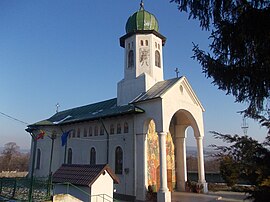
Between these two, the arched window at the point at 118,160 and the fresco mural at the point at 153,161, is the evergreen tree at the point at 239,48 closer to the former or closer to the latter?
the fresco mural at the point at 153,161

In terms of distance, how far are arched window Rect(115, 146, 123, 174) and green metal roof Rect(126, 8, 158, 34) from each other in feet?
31.4

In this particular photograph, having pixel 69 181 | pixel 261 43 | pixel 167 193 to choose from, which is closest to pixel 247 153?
pixel 261 43

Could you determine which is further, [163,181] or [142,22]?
[142,22]

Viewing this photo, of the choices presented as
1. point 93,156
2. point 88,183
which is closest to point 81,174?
point 88,183

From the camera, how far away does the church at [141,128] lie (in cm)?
1619

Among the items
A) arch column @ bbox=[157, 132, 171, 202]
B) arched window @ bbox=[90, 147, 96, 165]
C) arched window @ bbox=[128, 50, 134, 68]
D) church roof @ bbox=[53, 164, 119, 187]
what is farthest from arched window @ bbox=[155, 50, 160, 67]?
church roof @ bbox=[53, 164, 119, 187]

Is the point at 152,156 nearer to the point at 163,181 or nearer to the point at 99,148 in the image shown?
the point at 163,181

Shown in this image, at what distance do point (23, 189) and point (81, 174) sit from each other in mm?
3747

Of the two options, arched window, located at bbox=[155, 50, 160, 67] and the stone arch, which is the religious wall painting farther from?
arched window, located at bbox=[155, 50, 160, 67]

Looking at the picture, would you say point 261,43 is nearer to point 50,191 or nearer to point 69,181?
point 69,181

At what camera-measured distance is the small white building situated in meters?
10.8

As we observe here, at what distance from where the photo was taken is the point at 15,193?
1358cm

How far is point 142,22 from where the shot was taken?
20.5 meters

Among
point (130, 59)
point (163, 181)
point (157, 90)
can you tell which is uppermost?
point (130, 59)
